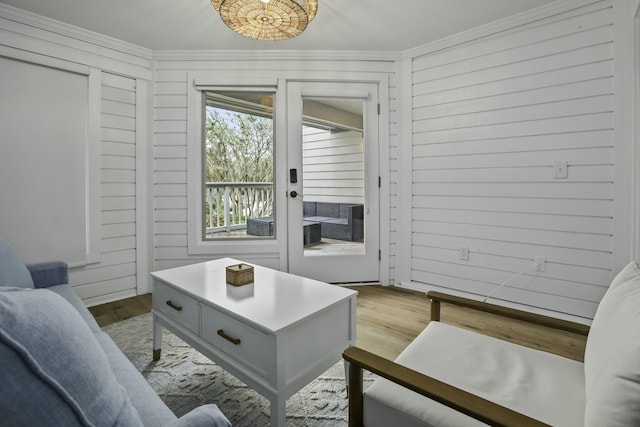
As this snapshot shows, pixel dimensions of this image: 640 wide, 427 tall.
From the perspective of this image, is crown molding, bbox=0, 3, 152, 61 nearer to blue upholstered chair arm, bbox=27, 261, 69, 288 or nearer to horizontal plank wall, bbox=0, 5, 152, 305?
horizontal plank wall, bbox=0, 5, 152, 305

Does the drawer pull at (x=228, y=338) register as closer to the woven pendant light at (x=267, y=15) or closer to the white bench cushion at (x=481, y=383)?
the white bench cushion at (x=481, y=383)

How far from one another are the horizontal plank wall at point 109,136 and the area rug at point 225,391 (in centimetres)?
121

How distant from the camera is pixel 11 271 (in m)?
1.56

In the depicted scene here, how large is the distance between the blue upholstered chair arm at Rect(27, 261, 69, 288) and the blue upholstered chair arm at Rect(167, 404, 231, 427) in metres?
Answer: 1.73

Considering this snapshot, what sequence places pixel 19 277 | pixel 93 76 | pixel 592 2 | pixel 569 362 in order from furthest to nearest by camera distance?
pixel 93 76
pixel 592 2
pixel 19 277
pixel 569 362

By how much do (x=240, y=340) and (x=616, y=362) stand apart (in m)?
1.21

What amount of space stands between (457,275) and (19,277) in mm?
3174

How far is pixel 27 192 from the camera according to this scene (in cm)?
266

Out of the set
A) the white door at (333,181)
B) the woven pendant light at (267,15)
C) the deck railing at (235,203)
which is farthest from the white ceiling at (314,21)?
the deck railing at (235,203)

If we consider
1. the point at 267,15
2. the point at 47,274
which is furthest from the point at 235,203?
the point at 267,15

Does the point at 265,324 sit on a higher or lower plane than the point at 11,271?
lower

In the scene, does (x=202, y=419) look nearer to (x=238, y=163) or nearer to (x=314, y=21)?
(x=314, y=21)

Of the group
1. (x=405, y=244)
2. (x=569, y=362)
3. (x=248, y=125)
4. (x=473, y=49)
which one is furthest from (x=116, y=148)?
(x=569, y=362)

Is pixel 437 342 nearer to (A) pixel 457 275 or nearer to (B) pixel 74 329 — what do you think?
(B) pixel 74 329
